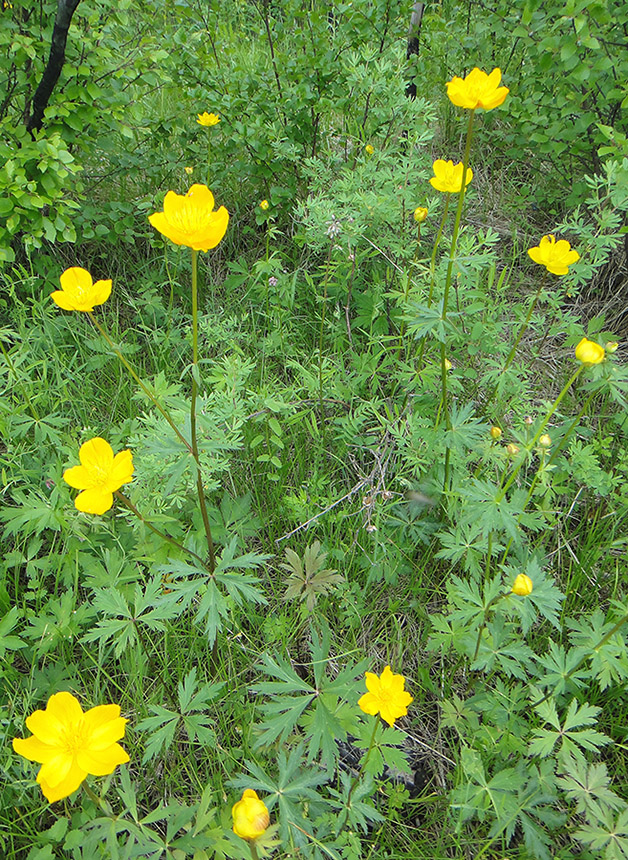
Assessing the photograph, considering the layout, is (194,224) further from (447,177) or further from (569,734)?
(569,734)

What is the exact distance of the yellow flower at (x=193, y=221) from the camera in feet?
3.52

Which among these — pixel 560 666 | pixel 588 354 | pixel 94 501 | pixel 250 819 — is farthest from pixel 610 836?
pixel 94 501

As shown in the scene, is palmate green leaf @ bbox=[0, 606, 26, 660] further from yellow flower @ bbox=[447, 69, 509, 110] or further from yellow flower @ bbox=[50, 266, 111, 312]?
yellow flower @ bbox=[447, 69, 509, 110]

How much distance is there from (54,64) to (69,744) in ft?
7.61

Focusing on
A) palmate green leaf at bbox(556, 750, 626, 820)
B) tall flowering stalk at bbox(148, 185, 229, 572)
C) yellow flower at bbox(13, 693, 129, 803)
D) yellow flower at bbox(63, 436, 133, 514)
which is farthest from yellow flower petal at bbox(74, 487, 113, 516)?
palmate green leaf at bbox(556, 750, 626, 820)

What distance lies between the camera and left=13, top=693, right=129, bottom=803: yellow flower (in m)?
1.00

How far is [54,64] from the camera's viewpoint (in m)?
2.19

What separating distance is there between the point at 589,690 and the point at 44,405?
2.03m

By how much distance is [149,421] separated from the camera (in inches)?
64.1

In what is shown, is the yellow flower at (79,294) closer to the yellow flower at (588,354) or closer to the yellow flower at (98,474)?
the yellow flower at (98,474)

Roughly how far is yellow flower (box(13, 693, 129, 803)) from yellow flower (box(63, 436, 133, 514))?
38 cm

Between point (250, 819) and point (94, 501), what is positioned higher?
point (94, 501)

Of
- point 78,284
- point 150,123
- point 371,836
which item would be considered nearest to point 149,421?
point 78,284

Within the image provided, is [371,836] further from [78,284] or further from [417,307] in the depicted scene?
[78,284]
